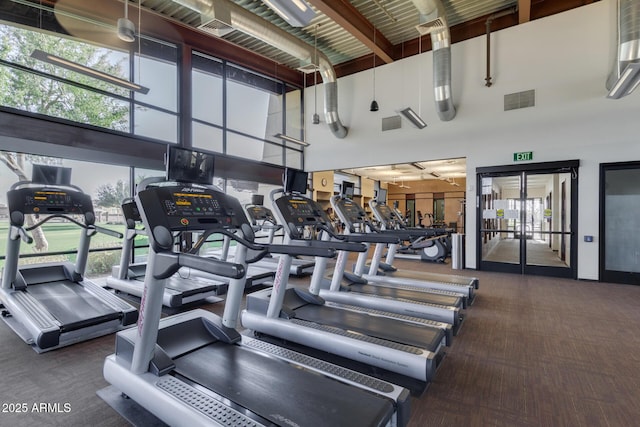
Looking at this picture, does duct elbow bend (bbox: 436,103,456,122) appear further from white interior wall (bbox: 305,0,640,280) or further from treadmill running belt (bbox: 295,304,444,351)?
treadmill running belt (bbox: 295,304,444,351)

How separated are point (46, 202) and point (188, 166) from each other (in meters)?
2.72

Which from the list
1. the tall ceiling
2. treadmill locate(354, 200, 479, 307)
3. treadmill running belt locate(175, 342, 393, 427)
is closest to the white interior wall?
the tall ceiling

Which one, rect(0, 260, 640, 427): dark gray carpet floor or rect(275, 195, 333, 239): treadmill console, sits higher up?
rect(275, 195, 333, 239): treadmill console

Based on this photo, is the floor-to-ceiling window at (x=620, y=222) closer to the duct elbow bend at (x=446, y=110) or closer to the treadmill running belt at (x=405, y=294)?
the duct elbow bend at (x=446, y=110)

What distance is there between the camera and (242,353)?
2.28 metres

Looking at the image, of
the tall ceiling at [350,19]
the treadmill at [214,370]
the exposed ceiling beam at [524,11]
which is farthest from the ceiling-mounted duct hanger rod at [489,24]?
the treadmill at [214,370]

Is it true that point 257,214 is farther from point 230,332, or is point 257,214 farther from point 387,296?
point 230,332

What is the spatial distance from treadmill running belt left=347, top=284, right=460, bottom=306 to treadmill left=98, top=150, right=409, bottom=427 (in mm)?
2068

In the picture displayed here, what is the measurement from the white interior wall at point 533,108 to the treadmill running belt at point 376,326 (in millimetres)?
4847

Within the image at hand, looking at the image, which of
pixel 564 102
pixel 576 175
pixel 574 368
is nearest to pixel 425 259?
pixel 576 175

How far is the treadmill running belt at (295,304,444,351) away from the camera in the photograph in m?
2.64

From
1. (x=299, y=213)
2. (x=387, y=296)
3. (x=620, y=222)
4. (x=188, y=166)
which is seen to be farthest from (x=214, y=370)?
(x=620, y=222)

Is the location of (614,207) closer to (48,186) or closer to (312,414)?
(312,414)

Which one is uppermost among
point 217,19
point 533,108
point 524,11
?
point 524,11
